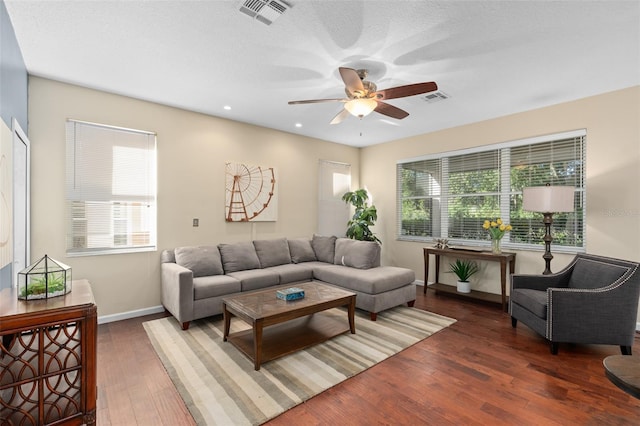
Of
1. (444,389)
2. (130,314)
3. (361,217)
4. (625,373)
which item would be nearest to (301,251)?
(361,217)

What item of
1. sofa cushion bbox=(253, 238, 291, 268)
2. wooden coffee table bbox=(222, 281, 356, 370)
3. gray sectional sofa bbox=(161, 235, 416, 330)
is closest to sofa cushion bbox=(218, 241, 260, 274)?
gray sectional sofa bbox=(161, 235, 416, 330)

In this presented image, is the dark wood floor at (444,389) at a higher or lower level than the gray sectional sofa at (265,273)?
lower

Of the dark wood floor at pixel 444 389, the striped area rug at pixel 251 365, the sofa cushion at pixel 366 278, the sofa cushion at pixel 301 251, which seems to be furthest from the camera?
the sofa cushion at pixel 301 251

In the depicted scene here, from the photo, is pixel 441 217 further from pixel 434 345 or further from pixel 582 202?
pixel 434 345

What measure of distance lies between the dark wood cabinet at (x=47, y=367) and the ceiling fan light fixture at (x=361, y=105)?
251cm

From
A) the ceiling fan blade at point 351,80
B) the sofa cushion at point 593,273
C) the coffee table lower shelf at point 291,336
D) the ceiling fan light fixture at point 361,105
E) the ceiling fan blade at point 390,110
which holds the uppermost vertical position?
the ceiling fan blade at point 351,80

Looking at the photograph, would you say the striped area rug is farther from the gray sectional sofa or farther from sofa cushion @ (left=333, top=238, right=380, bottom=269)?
sofa cushion @ (left=333, top=238, right=380, bottom=269)

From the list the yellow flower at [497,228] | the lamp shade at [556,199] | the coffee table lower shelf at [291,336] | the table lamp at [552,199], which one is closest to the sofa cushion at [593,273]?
the table lamp at [552,199]

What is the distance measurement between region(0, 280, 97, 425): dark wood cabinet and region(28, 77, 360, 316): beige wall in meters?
2.18

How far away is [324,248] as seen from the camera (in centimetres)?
497

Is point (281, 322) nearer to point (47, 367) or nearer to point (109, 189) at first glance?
point (47, 367)

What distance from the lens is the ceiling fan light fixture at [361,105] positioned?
2.82m

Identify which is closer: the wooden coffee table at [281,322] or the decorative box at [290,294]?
the wooden coffee table at [281,322]

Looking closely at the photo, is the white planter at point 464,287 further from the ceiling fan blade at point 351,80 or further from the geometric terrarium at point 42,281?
the geometric terrarium at point 42,281
